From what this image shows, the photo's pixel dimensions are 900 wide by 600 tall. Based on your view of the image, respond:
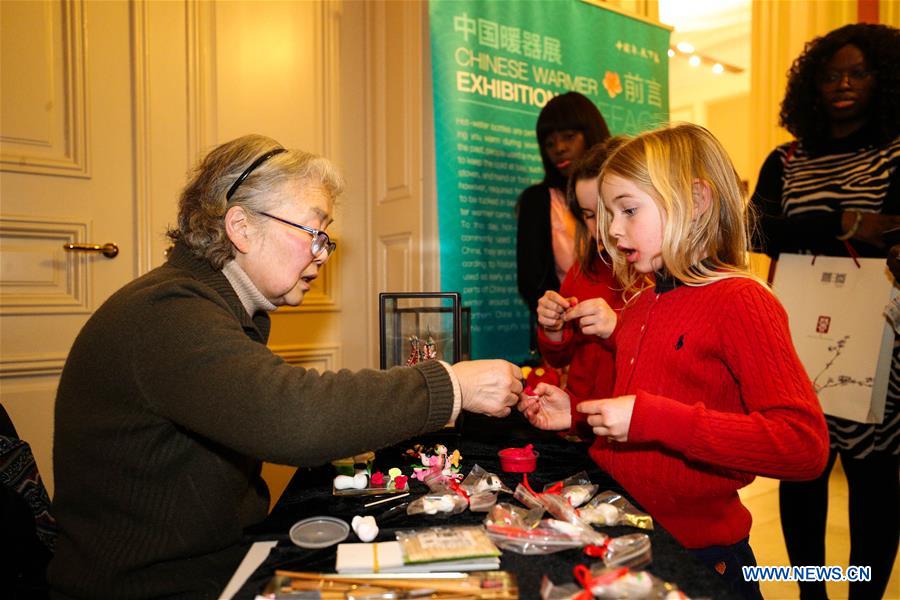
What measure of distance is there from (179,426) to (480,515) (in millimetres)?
654

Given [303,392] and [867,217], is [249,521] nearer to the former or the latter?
[303,392]

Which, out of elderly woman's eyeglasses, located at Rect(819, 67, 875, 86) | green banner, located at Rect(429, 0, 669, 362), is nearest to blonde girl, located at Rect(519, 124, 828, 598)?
elderly woman's eyeglasses, located at Rect(819, 67, 875, 86)

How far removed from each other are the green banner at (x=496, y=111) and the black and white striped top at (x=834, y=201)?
4.93 feet

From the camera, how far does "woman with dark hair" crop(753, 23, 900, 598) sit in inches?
90.1

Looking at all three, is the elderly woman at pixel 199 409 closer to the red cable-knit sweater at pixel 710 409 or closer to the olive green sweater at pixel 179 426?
the olive green sweater at pixel 179 426

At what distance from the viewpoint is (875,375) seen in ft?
7.58

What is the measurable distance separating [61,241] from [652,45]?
162 inches

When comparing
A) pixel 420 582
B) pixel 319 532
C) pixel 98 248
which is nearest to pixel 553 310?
pixel 319 532

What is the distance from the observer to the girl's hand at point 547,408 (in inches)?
69.0

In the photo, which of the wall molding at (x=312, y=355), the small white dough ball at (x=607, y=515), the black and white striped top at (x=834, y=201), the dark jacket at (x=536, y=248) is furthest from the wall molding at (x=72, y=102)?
the black and white striped top at (x=834, y=201)

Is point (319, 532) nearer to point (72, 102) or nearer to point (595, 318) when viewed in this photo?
point (595, 318)

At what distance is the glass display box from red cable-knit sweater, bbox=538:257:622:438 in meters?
0.57

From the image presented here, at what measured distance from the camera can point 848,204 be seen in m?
2.39

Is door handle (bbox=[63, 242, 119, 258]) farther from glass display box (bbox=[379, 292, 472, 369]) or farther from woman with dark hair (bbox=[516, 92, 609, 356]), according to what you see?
woman with dark hair (bbox=[516, 92, 609, 356])
